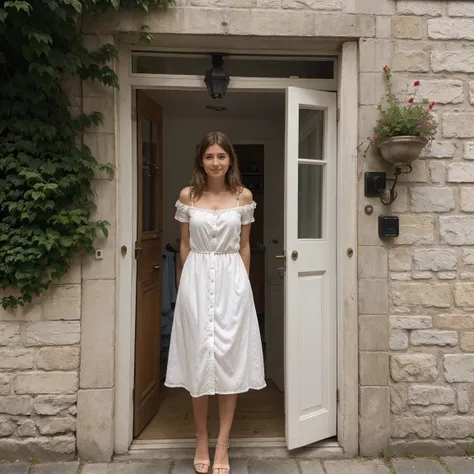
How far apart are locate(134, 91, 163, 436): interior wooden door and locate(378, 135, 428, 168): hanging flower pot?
1560mm

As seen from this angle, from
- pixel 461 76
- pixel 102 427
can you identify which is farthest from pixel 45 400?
pixel 461 76

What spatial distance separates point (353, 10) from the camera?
105 inches

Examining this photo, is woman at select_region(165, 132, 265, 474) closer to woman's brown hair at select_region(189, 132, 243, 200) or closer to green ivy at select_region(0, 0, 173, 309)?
woman's brown hair at select_region(189, 132, 243, 200)

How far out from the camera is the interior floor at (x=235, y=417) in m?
2.97

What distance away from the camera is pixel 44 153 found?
96.7 inches

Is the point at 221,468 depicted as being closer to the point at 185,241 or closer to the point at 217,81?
the point at 185,241

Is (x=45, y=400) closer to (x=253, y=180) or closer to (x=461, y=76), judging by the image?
(x=461, y=76)

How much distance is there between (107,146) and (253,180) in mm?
2964

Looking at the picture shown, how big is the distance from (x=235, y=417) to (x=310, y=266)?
133 centimetres

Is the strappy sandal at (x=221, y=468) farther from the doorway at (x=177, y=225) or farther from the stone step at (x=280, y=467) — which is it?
the doorway at (x=177, y=225)

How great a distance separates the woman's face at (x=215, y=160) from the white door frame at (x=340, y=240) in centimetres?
56

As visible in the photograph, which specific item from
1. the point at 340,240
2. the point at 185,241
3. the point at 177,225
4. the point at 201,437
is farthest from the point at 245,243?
the point at 177,225

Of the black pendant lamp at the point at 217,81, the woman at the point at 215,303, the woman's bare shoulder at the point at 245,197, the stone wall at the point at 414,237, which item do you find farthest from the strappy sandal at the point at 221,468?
the black pendant lamp at the point at 217,81

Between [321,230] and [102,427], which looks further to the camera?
[321,230]
